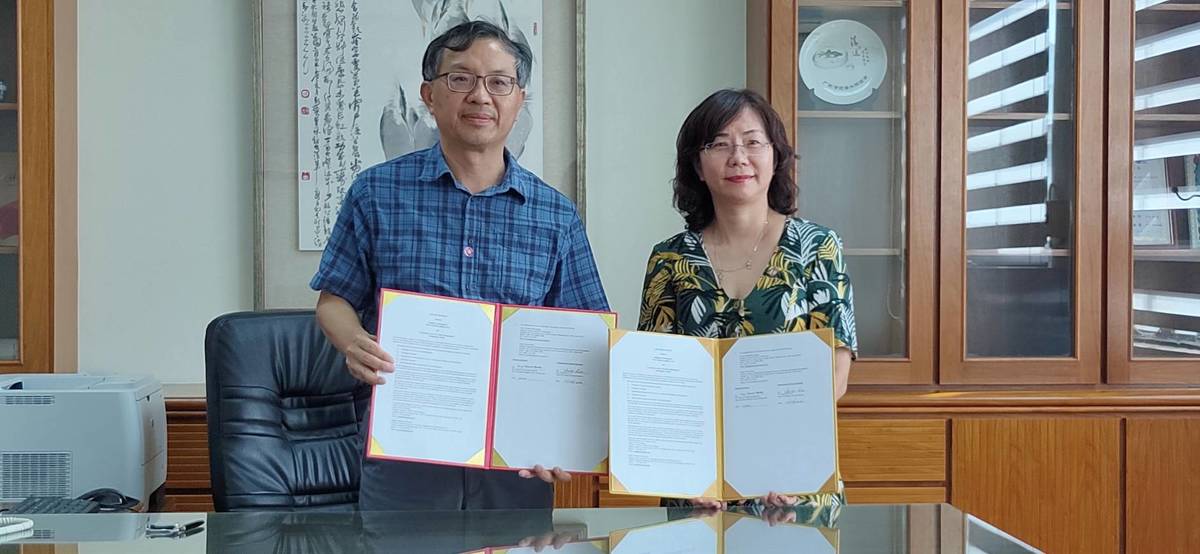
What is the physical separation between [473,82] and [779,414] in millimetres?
716

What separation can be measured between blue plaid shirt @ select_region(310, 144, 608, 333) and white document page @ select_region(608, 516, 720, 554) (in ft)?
1.72

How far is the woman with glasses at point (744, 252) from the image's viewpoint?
180cm

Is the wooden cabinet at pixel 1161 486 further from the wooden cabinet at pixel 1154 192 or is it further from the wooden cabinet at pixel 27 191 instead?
the wooden cabinet at pixel 27 191

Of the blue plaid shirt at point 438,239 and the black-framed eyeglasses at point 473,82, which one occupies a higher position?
the black-framed eyeglasses at point 473,82

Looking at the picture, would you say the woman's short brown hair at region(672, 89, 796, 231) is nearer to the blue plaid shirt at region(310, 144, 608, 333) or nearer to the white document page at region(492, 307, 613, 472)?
the blue plaid shirt at region(310, 144, 608, 333)

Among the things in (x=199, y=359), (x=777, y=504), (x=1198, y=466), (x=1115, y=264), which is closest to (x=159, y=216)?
(x=199, y=359)

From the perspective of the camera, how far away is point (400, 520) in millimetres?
1476

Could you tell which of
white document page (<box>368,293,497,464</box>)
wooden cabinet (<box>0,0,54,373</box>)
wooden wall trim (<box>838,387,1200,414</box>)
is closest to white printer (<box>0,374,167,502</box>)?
wooden cabinet (<box>0,0,54,373</box>)

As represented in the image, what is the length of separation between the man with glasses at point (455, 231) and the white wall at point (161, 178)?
49.3 inches

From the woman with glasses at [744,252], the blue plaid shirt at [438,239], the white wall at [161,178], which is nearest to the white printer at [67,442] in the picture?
the white wall at [161,178]

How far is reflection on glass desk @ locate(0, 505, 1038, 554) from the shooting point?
4.40 ft

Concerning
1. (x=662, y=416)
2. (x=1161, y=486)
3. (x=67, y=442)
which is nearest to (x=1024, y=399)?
(x=1161, y=486)

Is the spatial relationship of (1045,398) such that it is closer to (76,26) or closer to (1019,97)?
(1019,97)

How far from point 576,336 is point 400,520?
0.41 m
